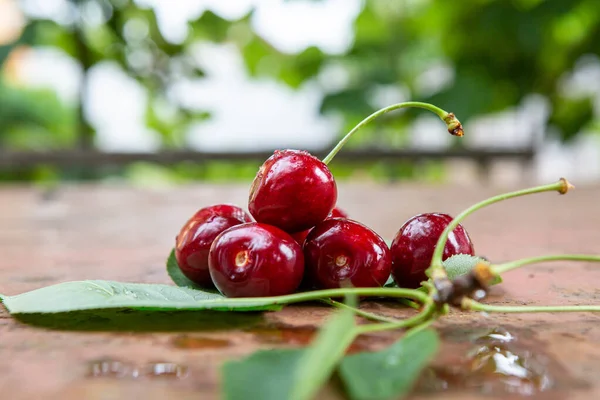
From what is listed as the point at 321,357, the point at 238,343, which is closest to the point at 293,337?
the point at 238,343

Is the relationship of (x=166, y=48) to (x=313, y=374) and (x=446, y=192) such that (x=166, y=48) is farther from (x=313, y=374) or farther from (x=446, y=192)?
(x=313, y=374)

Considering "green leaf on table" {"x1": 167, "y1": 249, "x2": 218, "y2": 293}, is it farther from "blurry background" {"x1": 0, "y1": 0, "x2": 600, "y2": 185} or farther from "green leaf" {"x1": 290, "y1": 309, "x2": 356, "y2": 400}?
"blurry background" {"x1": 0, "y1": 0, "x2": 600, "y2": 185}

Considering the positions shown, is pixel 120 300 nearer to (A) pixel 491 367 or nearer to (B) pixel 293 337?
(B) pixel 293 337

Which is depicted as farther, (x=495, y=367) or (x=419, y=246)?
(x=419, y=246)

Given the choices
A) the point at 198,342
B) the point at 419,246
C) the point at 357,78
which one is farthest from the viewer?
the point at 357,78

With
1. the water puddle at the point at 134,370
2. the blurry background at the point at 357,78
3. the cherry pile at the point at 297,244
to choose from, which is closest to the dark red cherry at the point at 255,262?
the cherry pile at the point at 297,244

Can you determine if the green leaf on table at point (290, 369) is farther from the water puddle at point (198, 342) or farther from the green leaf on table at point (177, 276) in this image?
the green leaf on table at point (177, 276)

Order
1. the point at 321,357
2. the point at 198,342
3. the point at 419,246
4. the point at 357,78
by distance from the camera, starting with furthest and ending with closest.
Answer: the point at 357,78, the point at 419,246, the point at 198,342, the point at 321,357
